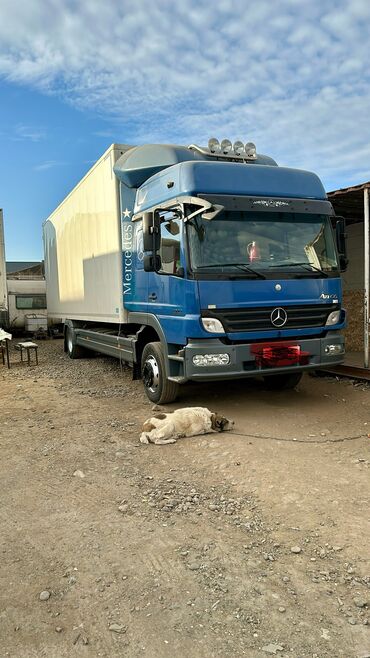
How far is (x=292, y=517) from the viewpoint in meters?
3.71

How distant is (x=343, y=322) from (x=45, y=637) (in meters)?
5.43

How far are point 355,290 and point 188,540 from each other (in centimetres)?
1031

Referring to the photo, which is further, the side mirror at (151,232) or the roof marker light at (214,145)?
the roof marker light at (214,145)

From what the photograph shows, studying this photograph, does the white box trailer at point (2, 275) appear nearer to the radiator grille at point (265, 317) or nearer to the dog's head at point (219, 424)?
the radiator grille at point (265, 317)

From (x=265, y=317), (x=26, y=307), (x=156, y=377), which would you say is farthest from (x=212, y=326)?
(x=26, y=307)

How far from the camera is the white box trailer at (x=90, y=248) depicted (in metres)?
8.31

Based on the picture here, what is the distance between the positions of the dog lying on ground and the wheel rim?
52.7 inches

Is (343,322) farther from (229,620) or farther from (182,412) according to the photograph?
(229,620)

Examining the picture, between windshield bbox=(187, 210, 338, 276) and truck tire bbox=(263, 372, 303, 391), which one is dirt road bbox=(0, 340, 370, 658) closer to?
truck tire bbox=(263, 372, 303, 391)

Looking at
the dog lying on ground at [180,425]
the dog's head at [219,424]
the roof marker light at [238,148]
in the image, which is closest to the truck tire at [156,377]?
the dog lying on ground at [180,425]

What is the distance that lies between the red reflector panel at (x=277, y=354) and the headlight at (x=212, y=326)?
0.48 meters

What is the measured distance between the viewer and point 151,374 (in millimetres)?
7285

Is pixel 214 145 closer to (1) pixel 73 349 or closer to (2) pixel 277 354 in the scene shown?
(2) pixel 277 354

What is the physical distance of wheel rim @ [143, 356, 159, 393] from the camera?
7121 mm
